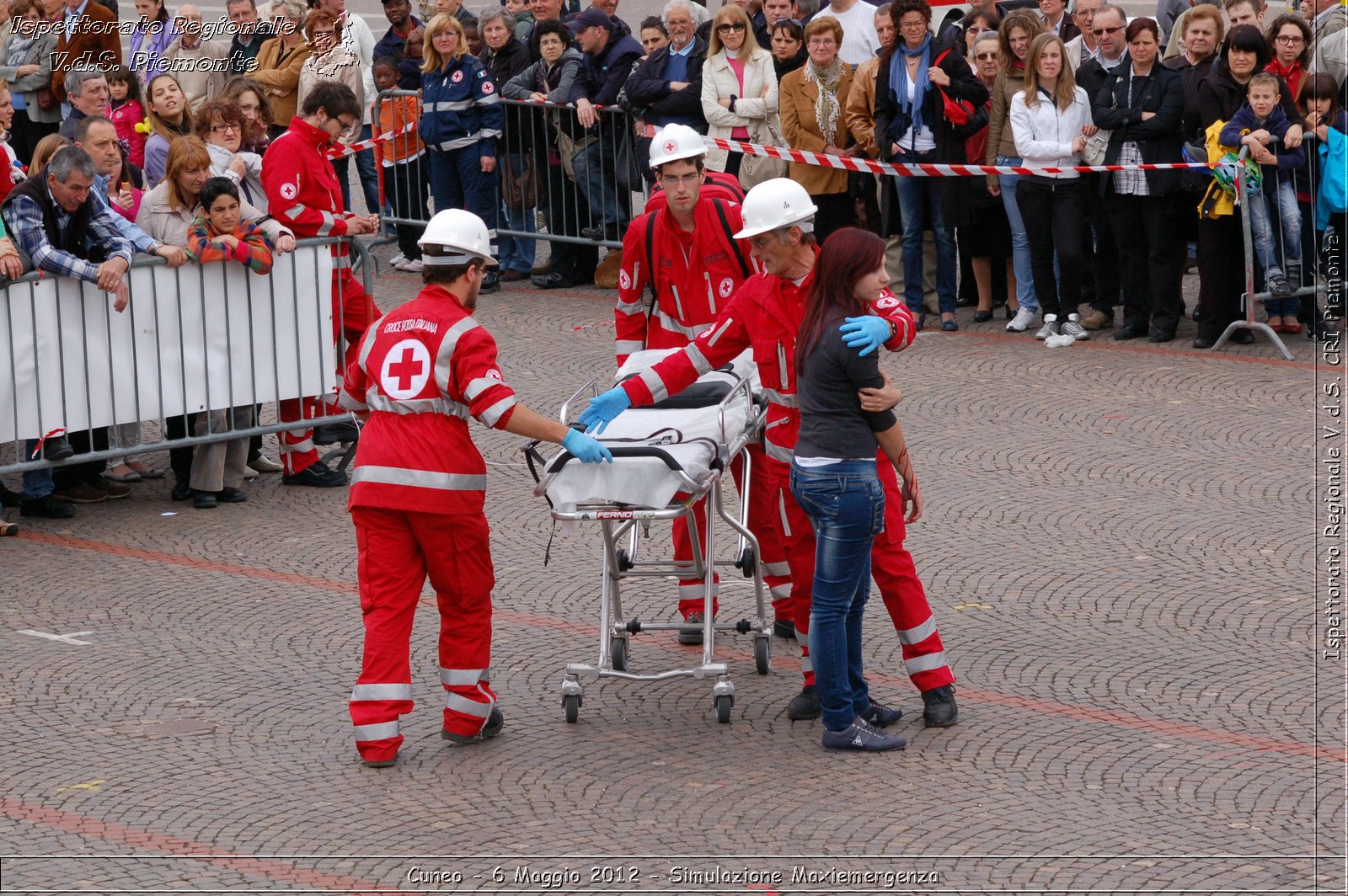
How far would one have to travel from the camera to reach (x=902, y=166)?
13.0 metres

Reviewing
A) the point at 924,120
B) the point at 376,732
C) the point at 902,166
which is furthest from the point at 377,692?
the point at 924,120

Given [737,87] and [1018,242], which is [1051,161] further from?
[737,87]

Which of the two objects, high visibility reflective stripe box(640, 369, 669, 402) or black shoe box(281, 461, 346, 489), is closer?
high visibility reflective stripe box(640, 369, 669, 402)

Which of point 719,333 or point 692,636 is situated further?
point 692,636

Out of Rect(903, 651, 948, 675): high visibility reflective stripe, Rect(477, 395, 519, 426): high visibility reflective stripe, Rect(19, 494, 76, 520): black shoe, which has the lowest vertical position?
Rect(903, 651, 948, 675): high visibility reflective stripe

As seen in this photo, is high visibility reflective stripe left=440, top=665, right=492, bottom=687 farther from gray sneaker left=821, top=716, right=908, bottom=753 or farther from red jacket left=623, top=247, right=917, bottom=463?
gray sneaker left=821, top=716, right=908, bottom=753

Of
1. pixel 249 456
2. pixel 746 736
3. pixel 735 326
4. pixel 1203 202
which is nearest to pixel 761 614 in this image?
pixel 746 736

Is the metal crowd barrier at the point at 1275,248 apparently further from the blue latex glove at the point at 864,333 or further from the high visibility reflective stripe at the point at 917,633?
the blue latex glove at the point at 864,333

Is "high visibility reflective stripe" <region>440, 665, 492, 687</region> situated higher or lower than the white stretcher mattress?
lower

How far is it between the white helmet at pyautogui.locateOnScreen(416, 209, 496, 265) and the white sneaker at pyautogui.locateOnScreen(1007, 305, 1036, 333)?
731 centimetres

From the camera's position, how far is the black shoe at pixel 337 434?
1040cm

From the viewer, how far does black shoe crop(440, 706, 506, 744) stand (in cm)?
647

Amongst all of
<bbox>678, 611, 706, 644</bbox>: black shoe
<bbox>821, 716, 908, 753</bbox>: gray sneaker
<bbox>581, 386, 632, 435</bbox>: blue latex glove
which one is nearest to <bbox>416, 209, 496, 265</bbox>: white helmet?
<bbox>581, 386, 632, 435</bbox>: blue latex glove

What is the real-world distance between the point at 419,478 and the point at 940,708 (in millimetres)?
2084
